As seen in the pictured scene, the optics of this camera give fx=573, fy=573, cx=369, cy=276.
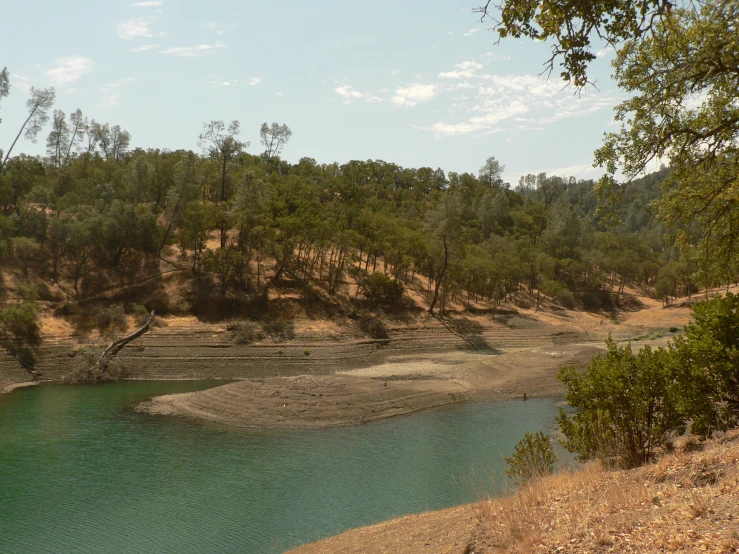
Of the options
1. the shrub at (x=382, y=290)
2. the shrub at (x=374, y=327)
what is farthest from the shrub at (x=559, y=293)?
the shrub at (x=374, y=327)

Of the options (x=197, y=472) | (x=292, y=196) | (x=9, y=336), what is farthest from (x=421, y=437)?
(x=292, y=196)

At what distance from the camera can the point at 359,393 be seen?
4088cm

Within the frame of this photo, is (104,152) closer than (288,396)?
No

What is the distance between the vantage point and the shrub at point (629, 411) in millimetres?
15383

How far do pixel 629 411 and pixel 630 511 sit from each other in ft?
18.8

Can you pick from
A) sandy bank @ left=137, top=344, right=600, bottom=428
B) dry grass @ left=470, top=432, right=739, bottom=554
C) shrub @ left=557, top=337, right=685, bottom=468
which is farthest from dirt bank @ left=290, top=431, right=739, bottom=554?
sandy bank @ left=137, top=344, right=600, bottom=428

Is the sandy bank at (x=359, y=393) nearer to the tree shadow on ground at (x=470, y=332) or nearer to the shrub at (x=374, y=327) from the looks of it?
the tree shadow on ground at (x=470, y=332)

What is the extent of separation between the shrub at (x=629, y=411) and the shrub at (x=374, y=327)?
49.3 metres

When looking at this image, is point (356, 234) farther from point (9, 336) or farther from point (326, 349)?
point (9, 336)

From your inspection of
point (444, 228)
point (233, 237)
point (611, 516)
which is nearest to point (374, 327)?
point (444, 228)

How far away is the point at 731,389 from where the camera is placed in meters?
14.4

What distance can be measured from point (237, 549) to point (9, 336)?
141 ft

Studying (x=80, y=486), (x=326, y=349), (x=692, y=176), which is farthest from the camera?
(x=326, y=349)

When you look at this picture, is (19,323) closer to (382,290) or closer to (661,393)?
(382,290)
